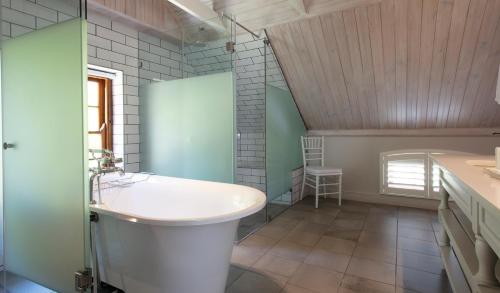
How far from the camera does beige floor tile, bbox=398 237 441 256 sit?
2316 mm

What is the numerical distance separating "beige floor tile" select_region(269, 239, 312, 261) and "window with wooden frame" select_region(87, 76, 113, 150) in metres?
2.00

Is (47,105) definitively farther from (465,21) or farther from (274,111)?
(465,21)

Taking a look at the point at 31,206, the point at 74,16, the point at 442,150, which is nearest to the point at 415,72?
the point at 442,150

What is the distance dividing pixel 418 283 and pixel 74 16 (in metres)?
2.57

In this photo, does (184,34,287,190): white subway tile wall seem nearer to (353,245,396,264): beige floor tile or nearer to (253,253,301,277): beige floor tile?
(253,253,301,277): beige floor tile

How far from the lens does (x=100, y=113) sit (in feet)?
9.11

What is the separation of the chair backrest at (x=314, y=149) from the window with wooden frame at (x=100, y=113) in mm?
2549

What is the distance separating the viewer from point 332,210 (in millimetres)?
3508

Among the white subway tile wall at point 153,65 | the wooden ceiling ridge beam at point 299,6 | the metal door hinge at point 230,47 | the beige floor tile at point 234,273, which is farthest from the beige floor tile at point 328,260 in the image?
the wooden ceiling ridge beam at point 299,6

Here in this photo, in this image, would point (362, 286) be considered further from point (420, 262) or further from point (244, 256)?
point (244, 256)

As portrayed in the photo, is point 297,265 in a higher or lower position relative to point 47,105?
lower

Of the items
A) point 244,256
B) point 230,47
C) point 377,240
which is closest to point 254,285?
point 244,256

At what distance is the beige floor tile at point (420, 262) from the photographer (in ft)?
6.65

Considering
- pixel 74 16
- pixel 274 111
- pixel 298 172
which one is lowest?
pixel 298 172
